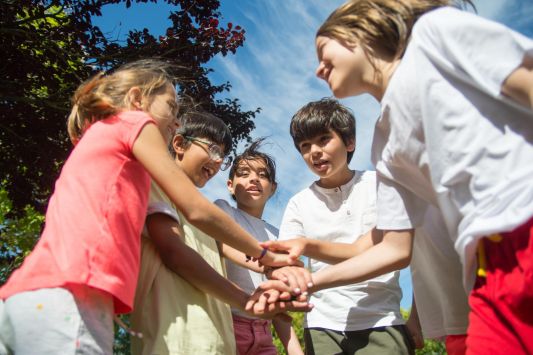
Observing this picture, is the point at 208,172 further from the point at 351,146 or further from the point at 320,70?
the point at 320,70

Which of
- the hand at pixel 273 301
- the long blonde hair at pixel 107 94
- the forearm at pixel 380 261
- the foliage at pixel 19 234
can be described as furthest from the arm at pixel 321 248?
the foliage at pixel 19 234

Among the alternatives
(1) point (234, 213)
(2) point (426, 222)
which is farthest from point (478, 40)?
(1) point (234, 213)

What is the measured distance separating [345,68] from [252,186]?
1.88 metres

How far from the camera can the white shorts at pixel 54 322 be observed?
165 cm

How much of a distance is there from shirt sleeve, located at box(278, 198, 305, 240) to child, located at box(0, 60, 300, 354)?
3.31ft

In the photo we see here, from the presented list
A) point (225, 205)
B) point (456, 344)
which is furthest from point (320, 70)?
point (225, 205)

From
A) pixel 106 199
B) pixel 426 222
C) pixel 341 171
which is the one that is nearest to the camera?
pixel 106 199

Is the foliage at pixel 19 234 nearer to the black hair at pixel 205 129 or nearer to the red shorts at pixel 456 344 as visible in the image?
the black hair at pixel 205 129

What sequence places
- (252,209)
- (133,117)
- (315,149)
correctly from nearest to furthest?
(133,117)
(315,149)
(252,209)

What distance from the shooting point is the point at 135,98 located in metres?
2.37

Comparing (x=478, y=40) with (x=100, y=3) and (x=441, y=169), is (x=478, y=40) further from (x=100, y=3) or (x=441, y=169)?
(x=100, y=3)

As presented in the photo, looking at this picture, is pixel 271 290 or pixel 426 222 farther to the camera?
pixel 271 290

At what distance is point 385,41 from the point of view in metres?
2.03

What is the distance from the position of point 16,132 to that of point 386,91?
17.2ft
